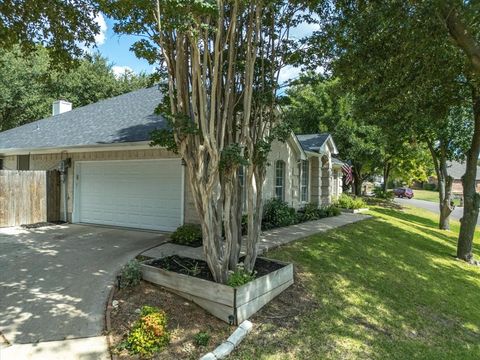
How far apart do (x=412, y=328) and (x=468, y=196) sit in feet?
27.0

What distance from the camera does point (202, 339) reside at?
4.02 meters

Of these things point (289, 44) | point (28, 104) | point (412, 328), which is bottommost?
point (412, 328)

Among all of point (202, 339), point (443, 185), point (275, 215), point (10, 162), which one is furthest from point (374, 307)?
point (10, 162)

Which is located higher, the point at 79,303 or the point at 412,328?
the point at 79,303

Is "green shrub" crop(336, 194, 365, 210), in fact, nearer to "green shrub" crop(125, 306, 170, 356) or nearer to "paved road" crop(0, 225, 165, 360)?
"paved road" crop(0, 225, 165, 360)

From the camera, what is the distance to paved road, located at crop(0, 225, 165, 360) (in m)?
4.22

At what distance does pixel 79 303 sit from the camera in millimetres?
4863

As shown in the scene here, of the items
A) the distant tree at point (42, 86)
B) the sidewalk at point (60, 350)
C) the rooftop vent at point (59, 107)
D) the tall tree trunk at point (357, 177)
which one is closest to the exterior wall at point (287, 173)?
the sidewalk at point (60, 350)

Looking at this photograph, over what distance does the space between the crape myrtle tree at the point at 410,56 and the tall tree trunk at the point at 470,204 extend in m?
0.03

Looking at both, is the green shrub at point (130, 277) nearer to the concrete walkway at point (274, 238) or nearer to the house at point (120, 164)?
the concrete walkway at point (274, 238)

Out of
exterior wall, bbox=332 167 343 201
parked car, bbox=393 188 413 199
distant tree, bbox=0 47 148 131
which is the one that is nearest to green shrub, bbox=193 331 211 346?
exterior wall, bbox=332 167 343 201

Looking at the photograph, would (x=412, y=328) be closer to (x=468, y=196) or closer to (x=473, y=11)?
(x=473, y=11)

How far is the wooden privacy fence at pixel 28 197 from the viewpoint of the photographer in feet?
35.5

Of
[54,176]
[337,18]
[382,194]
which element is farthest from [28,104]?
[382,194]
